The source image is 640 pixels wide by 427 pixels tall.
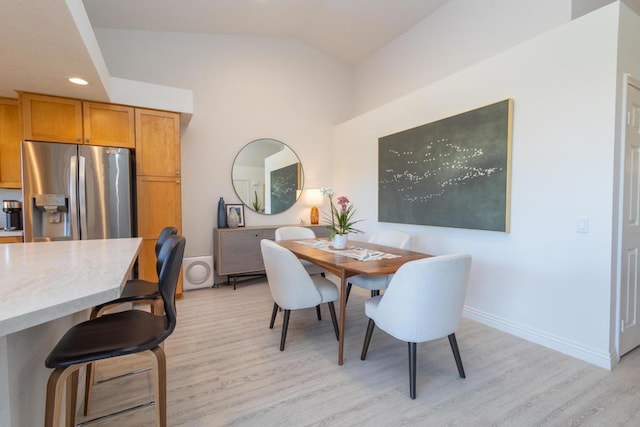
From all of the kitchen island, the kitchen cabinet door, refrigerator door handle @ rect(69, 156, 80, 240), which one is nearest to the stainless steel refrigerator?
refrigerator door handle @ rect(69, 156, 80, 240)

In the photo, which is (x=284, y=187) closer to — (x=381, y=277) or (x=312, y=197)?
(x=312, y=197)

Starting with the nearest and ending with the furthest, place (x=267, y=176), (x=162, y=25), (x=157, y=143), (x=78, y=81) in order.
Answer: (x=78, y=81) → (x=157, y=143) → (x=162, y=25) → (x=267, y=176)

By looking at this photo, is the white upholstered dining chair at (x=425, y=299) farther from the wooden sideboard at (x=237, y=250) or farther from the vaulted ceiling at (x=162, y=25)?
the wooden sideboard at (x=237, y=250)

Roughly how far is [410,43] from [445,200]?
98.7 inches

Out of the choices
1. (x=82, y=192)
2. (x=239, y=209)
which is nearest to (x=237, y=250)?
(x=239, y=209)

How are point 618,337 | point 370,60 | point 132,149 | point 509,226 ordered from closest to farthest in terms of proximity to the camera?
point 618,337 < point 509,226 < point 132,149 < point 370,60

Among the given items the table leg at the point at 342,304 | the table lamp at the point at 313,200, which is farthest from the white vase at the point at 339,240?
the table lamp at the point at 313,200

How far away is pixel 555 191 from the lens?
2.37 m

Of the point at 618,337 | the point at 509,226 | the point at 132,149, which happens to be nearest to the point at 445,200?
the point at 509,226

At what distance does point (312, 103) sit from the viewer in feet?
16.8

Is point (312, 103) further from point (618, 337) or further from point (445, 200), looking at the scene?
point (618, 337)

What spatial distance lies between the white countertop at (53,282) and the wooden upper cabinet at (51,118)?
1.75 meters

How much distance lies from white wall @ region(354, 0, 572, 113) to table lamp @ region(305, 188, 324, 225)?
5.59 feet

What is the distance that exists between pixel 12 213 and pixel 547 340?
5.19m
